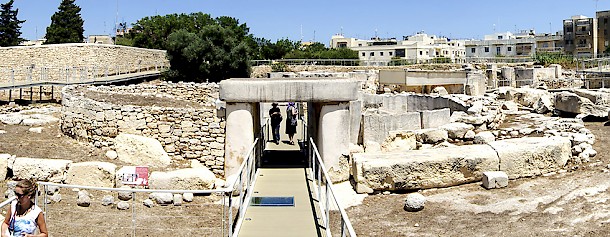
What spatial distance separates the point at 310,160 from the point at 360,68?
42.8 m

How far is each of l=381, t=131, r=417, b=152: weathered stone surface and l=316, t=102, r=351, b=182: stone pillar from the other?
156cm

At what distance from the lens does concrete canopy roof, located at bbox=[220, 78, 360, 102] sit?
1362 centimetres

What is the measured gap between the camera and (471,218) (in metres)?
11.1

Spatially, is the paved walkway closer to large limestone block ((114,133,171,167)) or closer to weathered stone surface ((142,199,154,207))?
weathered stone surface ((142,199,154,207))

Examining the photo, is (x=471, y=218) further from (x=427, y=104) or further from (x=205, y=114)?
(x=427, y=104)

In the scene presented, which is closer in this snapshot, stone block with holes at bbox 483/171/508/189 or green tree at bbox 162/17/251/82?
stone block with holes at bbox 483/171/508/189

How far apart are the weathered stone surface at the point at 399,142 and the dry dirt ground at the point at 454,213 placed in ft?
8.57

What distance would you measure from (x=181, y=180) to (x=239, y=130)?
2.07m

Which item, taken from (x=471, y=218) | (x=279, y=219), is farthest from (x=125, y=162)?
(x=471, y=218)

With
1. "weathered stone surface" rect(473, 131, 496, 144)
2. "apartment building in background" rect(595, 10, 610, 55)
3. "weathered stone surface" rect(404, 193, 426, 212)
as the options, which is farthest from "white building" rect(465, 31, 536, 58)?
"weathered stone surface" rect(404, 193, 426, 212)

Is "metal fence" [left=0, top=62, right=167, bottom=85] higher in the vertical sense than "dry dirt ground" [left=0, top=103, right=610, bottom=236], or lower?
higher

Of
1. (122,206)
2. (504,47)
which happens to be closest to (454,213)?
(122,206)

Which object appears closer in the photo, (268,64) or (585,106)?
(585,106)

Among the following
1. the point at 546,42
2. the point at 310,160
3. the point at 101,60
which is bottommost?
the point at 310,160
